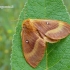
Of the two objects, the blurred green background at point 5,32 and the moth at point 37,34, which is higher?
the moth at point 37,34

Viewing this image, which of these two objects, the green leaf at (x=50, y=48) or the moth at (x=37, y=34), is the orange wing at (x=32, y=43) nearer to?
the moth at (x=37, y=34)

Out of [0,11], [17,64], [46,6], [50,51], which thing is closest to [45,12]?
[46,6]

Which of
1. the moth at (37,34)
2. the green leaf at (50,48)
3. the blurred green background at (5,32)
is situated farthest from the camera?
the blurred green background at (5,32)

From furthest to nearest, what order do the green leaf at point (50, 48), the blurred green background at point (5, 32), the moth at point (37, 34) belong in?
the blurred green background at point (5, 32) < the moth at point (37, 34) < the green leaf at point (50, 48)

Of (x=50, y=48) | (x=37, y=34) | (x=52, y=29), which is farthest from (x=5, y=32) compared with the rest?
(x=50, y=48)

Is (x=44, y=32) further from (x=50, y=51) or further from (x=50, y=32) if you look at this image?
(x=50, y=51)

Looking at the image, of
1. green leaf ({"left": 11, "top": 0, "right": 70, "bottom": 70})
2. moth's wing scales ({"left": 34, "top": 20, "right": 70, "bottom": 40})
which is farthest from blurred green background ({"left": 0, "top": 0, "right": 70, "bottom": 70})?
green leaf ({"left": 11, "top": 0, "right": 70, "bottom": 70})

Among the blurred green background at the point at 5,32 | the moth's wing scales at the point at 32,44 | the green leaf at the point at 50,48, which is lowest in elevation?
the blurred green background at the point at 5,32

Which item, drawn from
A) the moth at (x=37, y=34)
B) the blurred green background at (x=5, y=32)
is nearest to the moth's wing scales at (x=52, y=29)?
the moth at (x=37, y=34)

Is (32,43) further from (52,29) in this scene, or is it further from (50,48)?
(50,48)
